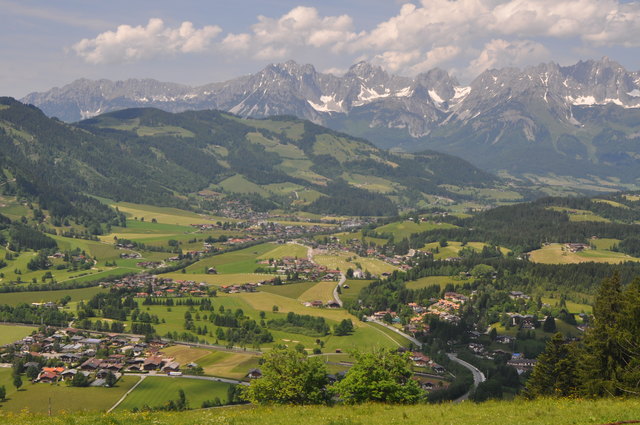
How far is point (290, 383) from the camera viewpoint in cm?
4666

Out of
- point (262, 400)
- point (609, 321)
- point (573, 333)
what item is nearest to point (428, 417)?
point (262, 400)

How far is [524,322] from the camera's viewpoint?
118 metres

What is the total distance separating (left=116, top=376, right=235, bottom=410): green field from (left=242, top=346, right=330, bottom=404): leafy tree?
100ft

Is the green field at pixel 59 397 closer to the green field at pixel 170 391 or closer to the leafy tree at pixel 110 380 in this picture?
the leafy tree at pixel 110 380

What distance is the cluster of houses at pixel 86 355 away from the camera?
282 feet

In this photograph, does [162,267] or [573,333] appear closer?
[573,333]

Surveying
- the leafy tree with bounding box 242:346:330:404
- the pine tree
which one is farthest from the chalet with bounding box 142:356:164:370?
the pine tree

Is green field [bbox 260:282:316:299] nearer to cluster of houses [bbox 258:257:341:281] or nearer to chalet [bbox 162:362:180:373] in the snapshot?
cluster of houses [bbox 258:257:341:281]

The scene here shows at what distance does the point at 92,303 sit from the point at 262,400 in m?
96.4

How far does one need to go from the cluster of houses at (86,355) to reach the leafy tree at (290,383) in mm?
45092

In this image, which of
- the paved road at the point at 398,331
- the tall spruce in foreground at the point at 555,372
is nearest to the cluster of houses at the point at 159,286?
the paved road at the point at 398,331

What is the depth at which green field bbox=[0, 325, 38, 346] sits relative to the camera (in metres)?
105

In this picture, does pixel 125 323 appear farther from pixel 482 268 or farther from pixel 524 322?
pixel 482 268

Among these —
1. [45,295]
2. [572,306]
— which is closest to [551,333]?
[572,306]
